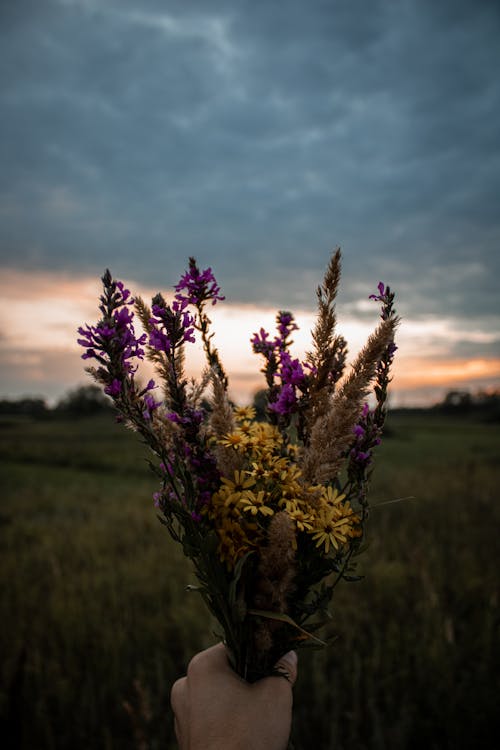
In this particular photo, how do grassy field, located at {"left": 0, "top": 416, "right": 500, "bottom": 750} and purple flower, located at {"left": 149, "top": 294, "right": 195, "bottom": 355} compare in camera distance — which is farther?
grassy field, located at {"left": 0, "top": 416, "right": 500, "bottom": 750}

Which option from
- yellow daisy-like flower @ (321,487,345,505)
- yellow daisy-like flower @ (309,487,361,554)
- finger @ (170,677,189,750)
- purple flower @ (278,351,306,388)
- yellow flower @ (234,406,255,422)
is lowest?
finger @ (170,677,189,750)

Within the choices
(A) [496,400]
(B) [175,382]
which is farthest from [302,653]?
(A) [496,400]

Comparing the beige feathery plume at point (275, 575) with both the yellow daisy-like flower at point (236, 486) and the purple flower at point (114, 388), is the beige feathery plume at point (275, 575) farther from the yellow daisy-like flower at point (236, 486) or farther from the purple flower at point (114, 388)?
the purple flower at point (114, 388)

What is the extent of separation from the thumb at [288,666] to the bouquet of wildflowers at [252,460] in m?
0.05

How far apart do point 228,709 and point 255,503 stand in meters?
0.47

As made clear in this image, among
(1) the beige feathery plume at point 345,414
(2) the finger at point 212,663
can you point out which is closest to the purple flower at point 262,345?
(1) the beige feathery plume at point 345,414

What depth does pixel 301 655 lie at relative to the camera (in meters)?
3.40

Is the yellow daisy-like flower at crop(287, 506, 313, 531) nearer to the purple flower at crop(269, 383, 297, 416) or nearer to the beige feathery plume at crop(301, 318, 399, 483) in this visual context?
the beige feathery plume at crop(301, 318, 399, 483)

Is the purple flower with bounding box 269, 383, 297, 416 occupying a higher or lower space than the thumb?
higher

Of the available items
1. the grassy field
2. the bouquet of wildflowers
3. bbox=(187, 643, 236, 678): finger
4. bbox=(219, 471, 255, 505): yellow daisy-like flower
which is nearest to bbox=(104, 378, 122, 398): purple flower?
the bouquet of wildflowers

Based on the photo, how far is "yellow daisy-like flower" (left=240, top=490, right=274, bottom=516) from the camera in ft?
3.25

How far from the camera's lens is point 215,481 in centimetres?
114

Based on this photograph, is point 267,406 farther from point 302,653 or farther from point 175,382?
point 302,653

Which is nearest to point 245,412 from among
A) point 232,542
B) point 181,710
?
point 232,542
